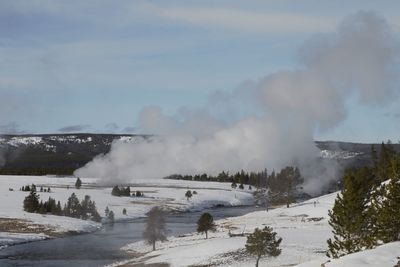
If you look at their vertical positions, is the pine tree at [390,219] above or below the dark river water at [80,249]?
above

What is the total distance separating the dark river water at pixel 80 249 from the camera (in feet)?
263

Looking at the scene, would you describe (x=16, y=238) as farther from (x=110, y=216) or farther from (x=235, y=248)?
(x=235, y=248)

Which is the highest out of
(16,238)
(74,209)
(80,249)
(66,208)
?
(66,208)

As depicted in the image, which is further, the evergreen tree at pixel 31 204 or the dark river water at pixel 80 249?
the evergreen tree at pixel 31 204

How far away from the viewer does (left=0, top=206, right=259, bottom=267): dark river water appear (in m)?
80.3

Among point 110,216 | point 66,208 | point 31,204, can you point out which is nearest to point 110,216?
point 110,216

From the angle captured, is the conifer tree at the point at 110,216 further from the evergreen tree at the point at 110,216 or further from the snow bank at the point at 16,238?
the snow bank at the point at 16,238

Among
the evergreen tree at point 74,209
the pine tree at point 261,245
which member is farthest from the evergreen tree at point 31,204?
the pine tree at point 261,245

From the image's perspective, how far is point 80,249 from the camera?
306 ft

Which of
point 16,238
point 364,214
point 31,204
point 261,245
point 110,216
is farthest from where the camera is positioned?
point 110,216

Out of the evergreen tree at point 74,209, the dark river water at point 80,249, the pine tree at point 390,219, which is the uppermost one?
the pine tree at point 390,219

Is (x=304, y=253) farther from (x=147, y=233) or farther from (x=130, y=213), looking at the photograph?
(x=130, y=213)

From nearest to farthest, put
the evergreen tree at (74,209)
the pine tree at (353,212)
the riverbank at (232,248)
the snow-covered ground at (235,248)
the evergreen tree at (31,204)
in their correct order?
the pine tree at (353,212) → the snow-covered ground at (235,248) → the riverbank at (232,248) → the evergreen tree at (31,204) → the evergreen tree at (74,209)

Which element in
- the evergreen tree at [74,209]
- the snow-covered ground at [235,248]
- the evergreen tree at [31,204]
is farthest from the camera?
the evergreen tree at [74,209]
